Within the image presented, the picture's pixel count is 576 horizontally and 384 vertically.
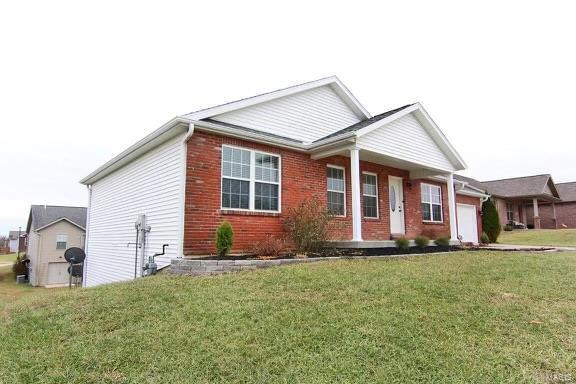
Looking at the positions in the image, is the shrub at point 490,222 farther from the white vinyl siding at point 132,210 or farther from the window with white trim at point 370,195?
the white vinyl siding at point 132,210

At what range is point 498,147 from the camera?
3353 cm

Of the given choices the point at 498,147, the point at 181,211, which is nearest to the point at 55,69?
the point at 181,211

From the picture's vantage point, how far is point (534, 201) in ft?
101

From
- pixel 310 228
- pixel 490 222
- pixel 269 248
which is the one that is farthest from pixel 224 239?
pixel 490 222

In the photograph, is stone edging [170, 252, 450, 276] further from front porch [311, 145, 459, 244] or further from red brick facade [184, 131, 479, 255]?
front porch [311, 145, 459, 244]

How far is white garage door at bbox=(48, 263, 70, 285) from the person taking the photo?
30094 millimetres

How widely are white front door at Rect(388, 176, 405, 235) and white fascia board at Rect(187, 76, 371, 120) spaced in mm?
2876

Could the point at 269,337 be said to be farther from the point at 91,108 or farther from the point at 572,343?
the point at 91,108

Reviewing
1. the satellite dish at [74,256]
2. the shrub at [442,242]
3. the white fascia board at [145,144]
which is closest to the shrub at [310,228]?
the white fascia board at [145,144]

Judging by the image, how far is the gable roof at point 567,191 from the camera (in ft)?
110

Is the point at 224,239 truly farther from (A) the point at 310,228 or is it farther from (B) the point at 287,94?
(B) the point at 287,94

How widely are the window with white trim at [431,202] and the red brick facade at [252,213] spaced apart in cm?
267

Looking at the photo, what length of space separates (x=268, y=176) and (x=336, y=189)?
9.30 feet

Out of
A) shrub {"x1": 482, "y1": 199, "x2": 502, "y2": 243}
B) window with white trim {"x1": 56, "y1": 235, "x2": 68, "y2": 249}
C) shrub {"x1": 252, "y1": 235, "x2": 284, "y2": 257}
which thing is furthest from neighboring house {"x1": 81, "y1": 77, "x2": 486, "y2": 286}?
window with white trim {"x1": 56, "y1": 235, "x2": 68, "y2": 249}
